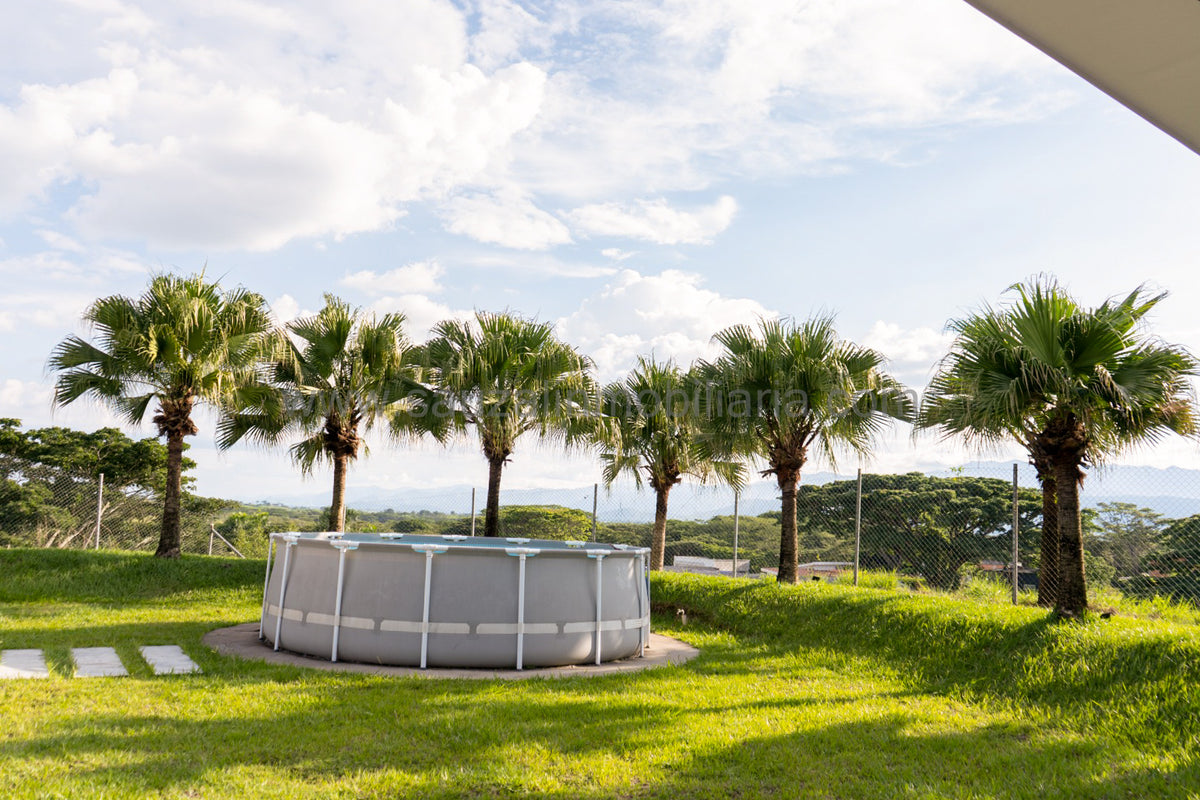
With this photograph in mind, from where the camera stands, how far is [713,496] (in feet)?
49.8

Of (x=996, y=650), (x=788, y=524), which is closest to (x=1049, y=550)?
(x=996, y=650)

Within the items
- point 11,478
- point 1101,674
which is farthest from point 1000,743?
point 11,478

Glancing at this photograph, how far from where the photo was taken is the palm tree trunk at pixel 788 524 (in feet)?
38.7

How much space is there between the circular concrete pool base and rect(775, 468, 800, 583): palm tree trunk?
267 centimetres

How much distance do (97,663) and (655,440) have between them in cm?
999

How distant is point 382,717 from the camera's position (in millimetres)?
5859

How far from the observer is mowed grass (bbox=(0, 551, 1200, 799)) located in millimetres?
4574

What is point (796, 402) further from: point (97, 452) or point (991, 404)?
point (97, 452)

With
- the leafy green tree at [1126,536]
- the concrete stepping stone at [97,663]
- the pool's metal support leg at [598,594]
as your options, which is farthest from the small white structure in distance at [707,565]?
the concrete stepping stone at [97,663]

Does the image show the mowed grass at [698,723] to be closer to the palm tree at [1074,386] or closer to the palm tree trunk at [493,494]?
the palm tree at [1074,386]

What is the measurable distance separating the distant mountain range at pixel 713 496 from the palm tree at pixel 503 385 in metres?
1.36

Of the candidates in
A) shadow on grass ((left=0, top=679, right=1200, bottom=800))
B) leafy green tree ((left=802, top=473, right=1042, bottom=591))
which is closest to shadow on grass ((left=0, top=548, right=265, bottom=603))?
shadow on grass ((left=0, top=679, right=1200, bottom=800))

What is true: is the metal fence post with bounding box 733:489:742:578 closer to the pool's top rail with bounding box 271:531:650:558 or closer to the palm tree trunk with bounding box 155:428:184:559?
the pool's top rail with bounding box 271:531:650:558

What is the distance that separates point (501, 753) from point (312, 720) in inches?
63.4
